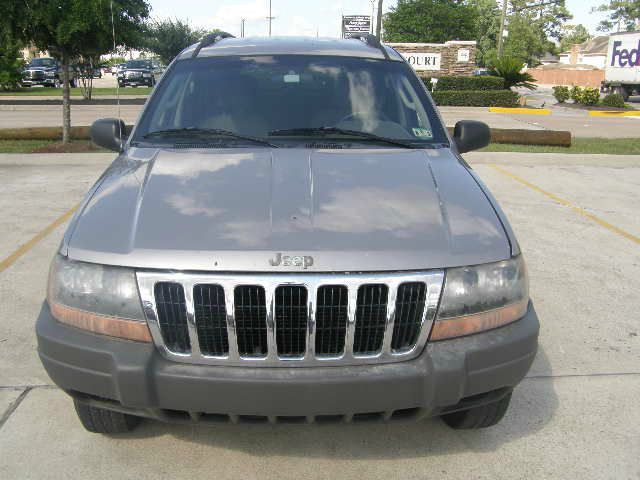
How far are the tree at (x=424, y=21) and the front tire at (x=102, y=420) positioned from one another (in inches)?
2515

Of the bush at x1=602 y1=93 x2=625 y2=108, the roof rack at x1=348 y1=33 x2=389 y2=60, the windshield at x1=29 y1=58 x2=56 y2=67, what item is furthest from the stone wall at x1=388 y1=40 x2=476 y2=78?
the roof rack at x1=348 y1=33 x2=389 y2=60

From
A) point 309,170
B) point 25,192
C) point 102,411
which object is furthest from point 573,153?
point 102,411

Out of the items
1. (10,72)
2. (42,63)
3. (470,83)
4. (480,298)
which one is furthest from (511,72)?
(480,298)

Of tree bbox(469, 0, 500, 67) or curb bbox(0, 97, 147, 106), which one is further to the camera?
tree bbox(469, 0, 500, 67)

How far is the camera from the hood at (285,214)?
2.40 meters

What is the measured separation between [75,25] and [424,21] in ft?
190

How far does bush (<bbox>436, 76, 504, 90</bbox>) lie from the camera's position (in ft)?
87.8

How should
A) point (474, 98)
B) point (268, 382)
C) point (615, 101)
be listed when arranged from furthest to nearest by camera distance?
1. point (615, 101)
2. point (474, 98)
3. point (268, 382)

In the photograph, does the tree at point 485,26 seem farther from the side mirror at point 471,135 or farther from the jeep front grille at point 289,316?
the jeep front grille at point 289,316

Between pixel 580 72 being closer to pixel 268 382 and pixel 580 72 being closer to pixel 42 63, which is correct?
pixel 42 63

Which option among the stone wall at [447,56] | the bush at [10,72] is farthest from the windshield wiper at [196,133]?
the bush at [10,72]

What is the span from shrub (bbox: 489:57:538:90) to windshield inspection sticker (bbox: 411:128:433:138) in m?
25.4

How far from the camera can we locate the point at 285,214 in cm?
260

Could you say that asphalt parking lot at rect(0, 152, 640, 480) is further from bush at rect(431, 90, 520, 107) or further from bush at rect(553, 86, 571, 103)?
bush at rect(553, 86, 571, 103)
